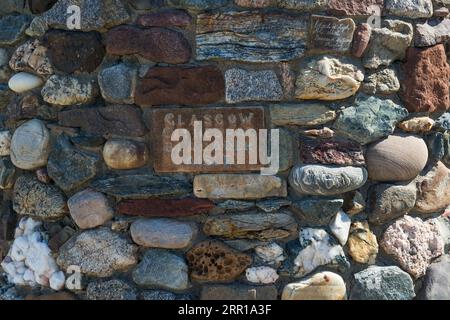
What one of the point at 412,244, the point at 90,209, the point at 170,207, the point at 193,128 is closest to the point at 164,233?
the point at 170,207

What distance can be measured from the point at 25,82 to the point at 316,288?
58.7 inches

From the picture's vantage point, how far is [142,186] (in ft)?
7.30

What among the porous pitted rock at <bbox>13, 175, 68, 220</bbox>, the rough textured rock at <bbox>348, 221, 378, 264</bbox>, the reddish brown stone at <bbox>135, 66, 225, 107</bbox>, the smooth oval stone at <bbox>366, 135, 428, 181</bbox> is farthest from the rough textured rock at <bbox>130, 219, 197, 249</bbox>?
the smooth oval stone at <bbox>366, 135, 428, 181</bbox>

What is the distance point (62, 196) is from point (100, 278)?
381 mm

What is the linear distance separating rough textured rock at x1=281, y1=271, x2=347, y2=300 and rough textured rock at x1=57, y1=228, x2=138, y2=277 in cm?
64

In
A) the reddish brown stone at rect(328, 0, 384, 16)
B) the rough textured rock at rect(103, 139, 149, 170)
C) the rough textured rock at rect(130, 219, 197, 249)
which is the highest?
the reddish brown stone at rect(328, 0, 384, 16)

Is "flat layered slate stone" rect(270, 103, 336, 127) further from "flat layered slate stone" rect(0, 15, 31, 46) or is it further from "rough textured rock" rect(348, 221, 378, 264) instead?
"flat layered slate stone" rect(0, 15, 31, 46)

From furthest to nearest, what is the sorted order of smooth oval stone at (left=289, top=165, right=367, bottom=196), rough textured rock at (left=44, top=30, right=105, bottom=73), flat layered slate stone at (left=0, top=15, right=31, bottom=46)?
flat layered slate stone at (left=0, top=15, right=31, bottom=46)
rough textured rock at (left=44, top=30, right=105, bottom=73)
smooth oval stone at (left=289, top=165, right=367, bottom=196)

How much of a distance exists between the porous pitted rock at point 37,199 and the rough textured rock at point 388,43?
1400mm

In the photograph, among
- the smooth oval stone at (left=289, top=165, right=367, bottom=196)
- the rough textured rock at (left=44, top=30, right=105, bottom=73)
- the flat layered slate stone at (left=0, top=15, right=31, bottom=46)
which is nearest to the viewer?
the smooth oval stone at (left=289, top=165, right=367, bottom=196)

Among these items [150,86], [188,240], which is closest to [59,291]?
[188,240]

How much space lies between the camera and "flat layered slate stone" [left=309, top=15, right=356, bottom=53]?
2164mm

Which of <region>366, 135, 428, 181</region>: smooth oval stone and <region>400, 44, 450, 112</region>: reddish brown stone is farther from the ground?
<region>400, 44, 450, 112</region>: reddish brown stone

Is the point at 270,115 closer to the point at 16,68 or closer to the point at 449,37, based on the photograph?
the point at 449,37
